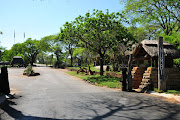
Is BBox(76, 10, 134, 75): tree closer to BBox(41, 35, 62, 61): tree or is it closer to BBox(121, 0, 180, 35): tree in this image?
BBox(121, 0, 180, 35): tree

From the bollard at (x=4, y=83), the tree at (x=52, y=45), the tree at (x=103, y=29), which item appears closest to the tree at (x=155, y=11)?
the tree at (x=103, y=29)

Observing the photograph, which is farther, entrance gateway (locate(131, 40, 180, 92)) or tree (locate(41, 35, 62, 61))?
tree (locate(41, 35, 62, 61))

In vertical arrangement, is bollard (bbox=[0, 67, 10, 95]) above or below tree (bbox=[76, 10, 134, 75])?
below

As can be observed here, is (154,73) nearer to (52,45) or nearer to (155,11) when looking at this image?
(155,11)

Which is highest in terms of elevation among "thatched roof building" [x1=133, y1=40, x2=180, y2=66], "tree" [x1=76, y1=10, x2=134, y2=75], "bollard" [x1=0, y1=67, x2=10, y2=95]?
"tree" [x1=76, y1=10, x2=134, y2=75]

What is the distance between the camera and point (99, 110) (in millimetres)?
6805

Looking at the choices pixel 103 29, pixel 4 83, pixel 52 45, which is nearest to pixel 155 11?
pixel 103 29

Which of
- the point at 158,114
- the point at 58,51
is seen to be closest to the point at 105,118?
the point at 158,114

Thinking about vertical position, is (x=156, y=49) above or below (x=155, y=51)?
above

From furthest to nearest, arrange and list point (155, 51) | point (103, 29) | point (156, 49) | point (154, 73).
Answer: point (103, 29)
point (156, 49)
point (155, 51)
point (154, 73)

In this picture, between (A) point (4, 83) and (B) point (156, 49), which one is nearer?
(A) point (4, 83)

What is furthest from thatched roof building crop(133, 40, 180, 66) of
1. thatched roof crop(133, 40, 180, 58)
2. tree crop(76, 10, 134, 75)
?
tree crop(76, 10, 134, 75)

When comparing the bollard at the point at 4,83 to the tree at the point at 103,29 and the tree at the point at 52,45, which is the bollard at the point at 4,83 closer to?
the tree at the point at 103,29

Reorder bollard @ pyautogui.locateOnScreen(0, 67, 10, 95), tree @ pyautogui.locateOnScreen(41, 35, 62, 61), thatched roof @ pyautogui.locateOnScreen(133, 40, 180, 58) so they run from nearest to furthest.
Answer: bollard @ pyautogui.locateOnScreen(0, 67, 10, 95) < thatched roof @ pyautogui.locateOnScreen(133, 40, 180, 58) < tree @ pyautogui.locateOnScreen(41, 35, 62, 61)
